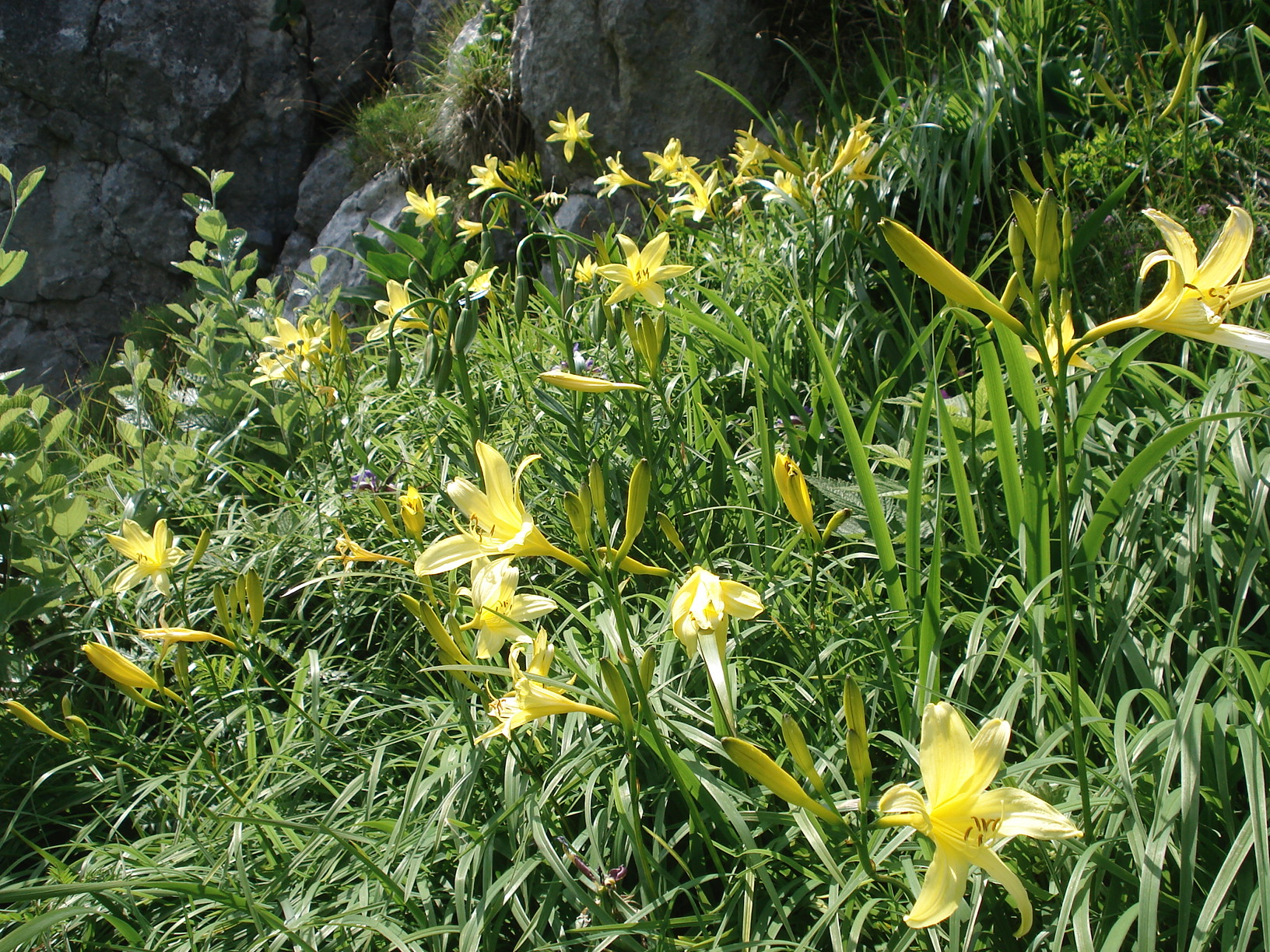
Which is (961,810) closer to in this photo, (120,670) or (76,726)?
(120,670)

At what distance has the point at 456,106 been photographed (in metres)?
5.96

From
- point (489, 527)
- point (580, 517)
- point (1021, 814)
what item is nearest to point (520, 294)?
point (489, 527)

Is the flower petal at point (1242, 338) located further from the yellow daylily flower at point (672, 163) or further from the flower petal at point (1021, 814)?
the yellow daylily flower at point (672, 163)

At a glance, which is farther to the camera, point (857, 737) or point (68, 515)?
point (68, 515)

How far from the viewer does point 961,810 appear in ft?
2.31

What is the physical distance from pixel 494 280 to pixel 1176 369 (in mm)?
2788

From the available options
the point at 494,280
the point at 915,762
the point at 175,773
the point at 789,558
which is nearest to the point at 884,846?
the point at 915,762

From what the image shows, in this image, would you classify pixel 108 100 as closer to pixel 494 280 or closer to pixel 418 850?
pixel 494 280

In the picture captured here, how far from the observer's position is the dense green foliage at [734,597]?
1.02 meters

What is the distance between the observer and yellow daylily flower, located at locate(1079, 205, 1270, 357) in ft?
2.54

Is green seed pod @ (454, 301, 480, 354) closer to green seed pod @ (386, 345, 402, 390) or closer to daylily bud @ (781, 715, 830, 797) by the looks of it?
green seed pod @ (386, 345, 402, 390)

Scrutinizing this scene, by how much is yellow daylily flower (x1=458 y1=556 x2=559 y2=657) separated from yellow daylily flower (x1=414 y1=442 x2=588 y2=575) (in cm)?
2

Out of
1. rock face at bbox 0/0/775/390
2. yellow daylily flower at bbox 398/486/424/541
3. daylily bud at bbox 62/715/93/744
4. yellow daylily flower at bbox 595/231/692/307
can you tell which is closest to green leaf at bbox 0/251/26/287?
daylily bud at bbox 62/715/93/744

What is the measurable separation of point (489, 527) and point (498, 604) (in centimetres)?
11
